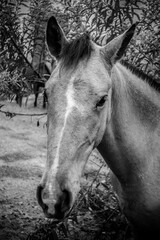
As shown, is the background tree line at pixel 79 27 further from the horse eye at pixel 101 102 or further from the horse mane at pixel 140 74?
the horse eye at pixel 101 102

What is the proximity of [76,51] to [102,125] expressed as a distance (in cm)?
58

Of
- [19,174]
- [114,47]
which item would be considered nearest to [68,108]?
[114,47]

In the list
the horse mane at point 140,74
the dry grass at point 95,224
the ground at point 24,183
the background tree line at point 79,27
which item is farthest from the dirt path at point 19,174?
the horse mane at point 140,74

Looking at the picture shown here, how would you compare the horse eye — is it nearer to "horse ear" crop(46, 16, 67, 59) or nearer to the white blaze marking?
the white blaze marking

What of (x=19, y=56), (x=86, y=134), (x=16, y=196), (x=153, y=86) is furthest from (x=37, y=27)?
(x=16, y=196)

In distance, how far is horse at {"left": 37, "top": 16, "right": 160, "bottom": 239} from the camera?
5.06ft

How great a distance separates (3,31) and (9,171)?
302cm

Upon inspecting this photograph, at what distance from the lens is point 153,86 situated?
2588 millimetres

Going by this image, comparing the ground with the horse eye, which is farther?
the ground

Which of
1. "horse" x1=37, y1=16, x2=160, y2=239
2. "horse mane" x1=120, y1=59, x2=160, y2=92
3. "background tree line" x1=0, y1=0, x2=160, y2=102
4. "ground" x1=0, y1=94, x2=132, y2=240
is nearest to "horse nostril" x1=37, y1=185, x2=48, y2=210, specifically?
"horse" x1=37, y1=16, x2=160, y2=239

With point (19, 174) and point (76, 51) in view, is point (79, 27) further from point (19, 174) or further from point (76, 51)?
point (19, 174)

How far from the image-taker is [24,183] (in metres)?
4.98

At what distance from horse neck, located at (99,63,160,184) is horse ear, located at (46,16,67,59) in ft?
1.70

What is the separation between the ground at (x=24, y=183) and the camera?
11.7 feet
